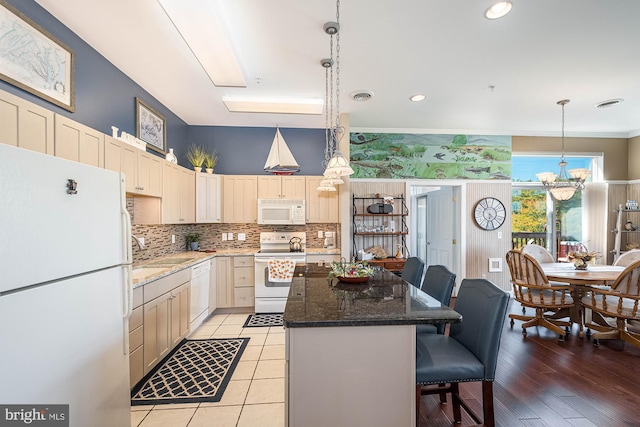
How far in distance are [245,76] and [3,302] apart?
2.88 metres

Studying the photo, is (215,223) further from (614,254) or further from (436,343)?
(614,254)

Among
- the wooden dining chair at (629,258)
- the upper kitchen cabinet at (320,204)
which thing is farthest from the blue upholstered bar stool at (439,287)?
the wooden dining chair at (629,258)

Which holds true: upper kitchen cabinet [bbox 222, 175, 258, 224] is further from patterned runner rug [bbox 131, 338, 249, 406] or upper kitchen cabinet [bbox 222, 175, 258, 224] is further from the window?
the window

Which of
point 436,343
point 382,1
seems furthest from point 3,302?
point 382,1

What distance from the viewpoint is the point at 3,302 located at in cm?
104

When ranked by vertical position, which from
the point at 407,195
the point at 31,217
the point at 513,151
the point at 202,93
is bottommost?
the point at 31,217

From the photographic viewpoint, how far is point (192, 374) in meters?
2.60

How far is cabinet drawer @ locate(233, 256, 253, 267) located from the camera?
13.9 feet

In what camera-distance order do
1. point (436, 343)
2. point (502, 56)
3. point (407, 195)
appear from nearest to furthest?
point (436, 343) → point (502, 56) → point (407, 195)

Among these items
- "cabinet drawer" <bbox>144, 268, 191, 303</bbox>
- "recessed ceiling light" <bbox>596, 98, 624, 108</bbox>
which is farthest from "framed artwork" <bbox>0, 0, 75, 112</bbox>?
"recessed ceiling light" <bbox>596, 98, 624, 108</bbox>

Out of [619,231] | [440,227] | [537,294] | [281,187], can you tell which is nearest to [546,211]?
[619,231]

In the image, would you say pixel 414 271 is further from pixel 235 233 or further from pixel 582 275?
pixel 235 233

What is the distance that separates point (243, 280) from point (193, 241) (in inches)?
42.1

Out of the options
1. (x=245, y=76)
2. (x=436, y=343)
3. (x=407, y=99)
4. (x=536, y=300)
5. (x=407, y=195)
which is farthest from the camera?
(x=407, y=195)
